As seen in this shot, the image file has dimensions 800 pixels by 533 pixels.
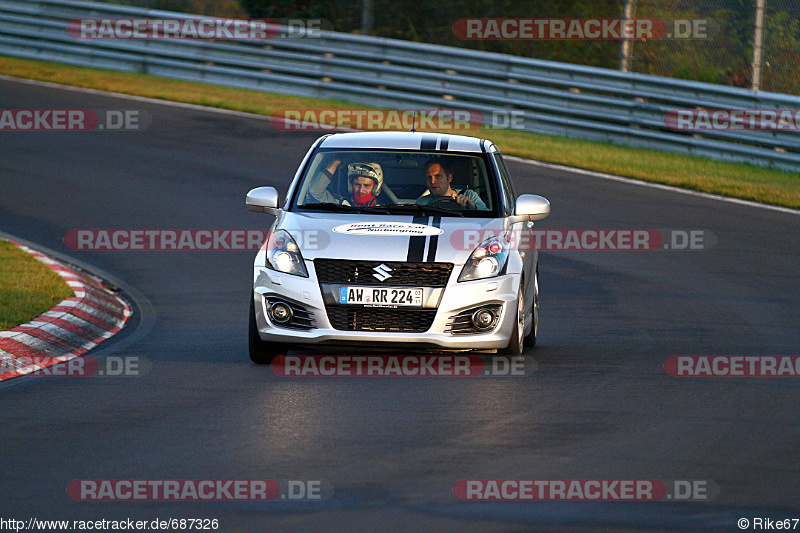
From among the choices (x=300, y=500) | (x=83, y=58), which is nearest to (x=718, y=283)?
→ (x=300, y=500)

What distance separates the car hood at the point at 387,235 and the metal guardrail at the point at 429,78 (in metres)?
11.5

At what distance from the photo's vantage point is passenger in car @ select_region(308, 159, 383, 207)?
10133mm

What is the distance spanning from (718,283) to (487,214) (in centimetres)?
462

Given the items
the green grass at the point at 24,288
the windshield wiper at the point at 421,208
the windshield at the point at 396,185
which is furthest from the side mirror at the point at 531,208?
the green grass at the point at 24,288

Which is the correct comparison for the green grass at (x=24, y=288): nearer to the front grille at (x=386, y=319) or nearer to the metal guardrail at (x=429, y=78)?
the front grille at (x=386, y=319)

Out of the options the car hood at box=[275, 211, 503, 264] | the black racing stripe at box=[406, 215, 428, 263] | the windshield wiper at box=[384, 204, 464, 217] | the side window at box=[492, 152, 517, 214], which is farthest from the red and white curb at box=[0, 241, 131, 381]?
the side window at box=[492, 152, 517, 214]

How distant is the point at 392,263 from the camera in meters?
9.13

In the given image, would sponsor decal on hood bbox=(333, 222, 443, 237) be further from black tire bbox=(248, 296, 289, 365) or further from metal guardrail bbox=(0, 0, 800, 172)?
metal guardrail bbox=(0, 0, 800, 172)

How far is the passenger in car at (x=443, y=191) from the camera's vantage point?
10.1 metres

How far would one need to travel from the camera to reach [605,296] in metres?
13.0

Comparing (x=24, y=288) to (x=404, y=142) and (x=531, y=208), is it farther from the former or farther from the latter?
(x=531, y=208)

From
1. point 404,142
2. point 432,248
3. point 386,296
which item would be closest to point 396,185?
point 404,142

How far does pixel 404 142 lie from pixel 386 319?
1978 mm

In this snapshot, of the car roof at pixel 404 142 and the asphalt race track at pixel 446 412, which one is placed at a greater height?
the car roof at pixel 404 142
